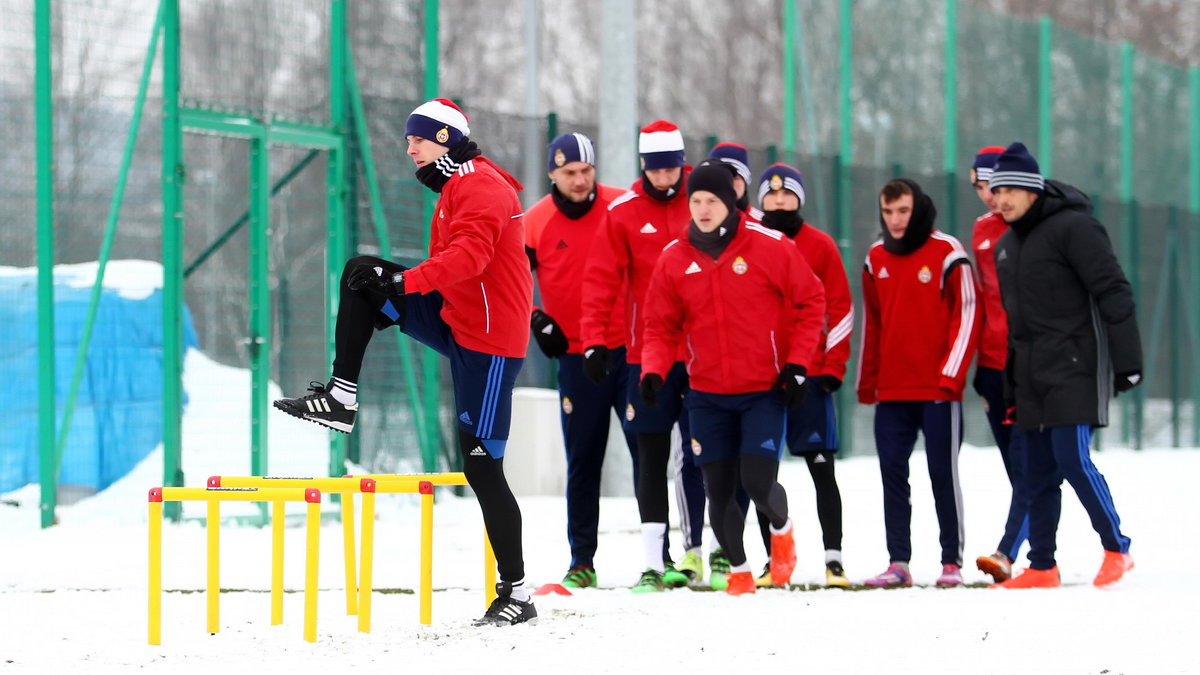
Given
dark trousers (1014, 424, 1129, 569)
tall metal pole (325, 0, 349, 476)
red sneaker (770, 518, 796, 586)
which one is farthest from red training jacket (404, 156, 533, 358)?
tall metal pole (325, 0, 349, 476)

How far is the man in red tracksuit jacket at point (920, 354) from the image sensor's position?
7.35m

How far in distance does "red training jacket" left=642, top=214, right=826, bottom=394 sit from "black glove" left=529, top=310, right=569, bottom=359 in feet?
1.97

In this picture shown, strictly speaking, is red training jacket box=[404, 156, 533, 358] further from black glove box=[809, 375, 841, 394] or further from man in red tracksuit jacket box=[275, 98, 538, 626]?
black glove box=[809, 375, 841, 394]

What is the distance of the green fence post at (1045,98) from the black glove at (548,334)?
12.2 metres

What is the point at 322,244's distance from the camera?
10555 millimetres

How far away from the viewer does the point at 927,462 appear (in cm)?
744

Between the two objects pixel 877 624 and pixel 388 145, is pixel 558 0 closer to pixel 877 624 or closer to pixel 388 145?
pixel 388 145

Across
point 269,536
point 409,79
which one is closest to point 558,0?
point 409,79

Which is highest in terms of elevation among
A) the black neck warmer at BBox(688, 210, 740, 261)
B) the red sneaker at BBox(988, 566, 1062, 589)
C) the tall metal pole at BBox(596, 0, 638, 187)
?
the tall metal pole at BBox(596, 0, 638, 187)

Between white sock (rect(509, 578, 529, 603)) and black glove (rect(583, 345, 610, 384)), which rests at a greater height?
black glove (rect(583, 345, 610, 384))

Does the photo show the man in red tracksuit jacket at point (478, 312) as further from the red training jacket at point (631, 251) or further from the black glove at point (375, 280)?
the red training jacket at point (631, 251)

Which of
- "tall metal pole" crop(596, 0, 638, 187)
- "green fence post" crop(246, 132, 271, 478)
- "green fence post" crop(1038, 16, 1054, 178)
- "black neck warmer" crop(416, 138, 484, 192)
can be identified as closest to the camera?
"black neck warmer" crop(416, 138, 484, 192)

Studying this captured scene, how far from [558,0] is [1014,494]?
28.6 m

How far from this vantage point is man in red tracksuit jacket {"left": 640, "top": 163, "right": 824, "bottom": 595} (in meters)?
6.61
